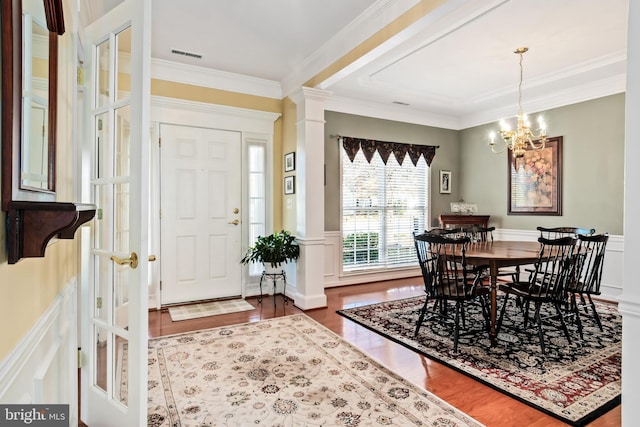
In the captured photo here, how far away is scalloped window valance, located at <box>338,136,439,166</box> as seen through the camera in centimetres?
528

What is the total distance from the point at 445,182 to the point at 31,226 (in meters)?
6.17

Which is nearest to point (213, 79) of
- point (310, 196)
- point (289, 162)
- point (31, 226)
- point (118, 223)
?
point (289, 162)

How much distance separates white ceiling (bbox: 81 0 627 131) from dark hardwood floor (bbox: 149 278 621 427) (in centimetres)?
252

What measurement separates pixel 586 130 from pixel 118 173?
5.50 m

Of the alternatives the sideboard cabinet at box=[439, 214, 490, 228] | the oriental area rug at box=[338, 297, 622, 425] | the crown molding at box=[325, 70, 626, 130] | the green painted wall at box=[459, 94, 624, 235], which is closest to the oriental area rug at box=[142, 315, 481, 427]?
the oriental area rug at box=[338, 297, 622, 425]

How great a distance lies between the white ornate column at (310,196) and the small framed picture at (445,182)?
297cm

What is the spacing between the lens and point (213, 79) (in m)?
4.23

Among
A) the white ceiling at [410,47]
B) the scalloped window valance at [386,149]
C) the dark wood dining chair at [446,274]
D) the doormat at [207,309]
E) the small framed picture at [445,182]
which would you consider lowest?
the doormat at [207,309]

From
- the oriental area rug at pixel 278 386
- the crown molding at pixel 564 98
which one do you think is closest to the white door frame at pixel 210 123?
the oriental area rug at pixel 278 386

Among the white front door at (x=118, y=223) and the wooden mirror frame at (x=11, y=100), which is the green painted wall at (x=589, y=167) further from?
the wooden mirror frame at (x=11, y=100)

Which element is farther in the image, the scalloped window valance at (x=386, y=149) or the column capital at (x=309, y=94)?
the scalloped window valance at (x=386, y=149)

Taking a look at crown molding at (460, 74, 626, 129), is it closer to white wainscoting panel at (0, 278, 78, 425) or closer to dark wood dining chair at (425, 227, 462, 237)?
dark wood dining chair at (425, 227, 462, 237)

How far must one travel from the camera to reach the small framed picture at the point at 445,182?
6211 millimetres

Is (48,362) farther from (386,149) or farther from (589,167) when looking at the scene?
(589,167)
